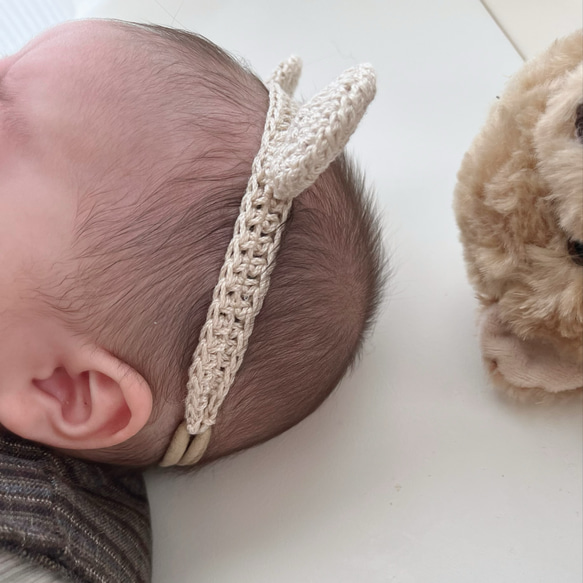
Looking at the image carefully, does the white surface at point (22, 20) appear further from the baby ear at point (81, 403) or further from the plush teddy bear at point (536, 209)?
the plush teddy bear at point (536, 209)

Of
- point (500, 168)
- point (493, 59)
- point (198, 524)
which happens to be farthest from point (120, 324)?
point (493, 59)

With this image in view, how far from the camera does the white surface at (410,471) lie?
77cm

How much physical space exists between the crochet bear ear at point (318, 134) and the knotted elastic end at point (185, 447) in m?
0.29

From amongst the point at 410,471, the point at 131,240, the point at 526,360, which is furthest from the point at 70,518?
the point at 526,360

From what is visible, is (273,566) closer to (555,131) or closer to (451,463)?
(451,463)

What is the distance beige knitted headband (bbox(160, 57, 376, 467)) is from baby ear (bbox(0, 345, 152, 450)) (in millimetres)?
64

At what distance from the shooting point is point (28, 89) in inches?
25.7

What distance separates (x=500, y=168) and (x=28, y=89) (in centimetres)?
52

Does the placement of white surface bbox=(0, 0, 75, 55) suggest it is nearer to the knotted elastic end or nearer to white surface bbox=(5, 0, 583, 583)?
white surface bbox=(5, 0, 583, 583)

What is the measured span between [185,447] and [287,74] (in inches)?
18.9

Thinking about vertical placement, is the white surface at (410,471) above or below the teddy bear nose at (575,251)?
below

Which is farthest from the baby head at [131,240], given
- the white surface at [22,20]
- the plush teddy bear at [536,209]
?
the white surface at [22,20]

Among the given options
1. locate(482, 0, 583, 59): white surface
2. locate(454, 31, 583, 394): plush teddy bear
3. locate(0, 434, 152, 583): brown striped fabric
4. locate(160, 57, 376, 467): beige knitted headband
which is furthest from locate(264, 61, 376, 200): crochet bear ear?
locate(482, 0, 583, 59): white surface

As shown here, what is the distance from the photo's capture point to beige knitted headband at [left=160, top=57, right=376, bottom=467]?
561mm
